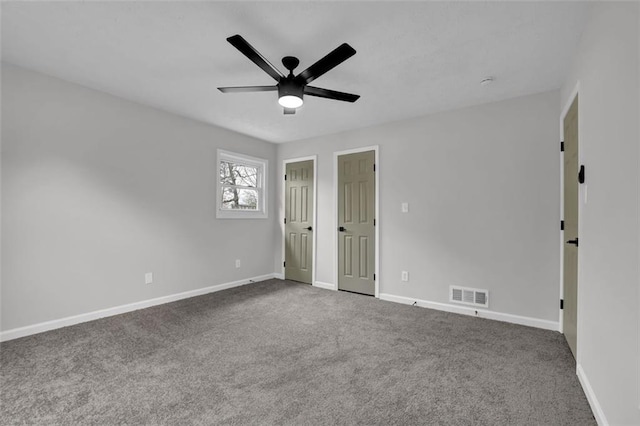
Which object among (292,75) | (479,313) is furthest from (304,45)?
(479,313)

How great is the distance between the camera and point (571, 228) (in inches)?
97.9

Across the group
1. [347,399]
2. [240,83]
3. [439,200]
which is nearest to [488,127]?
[439,200]

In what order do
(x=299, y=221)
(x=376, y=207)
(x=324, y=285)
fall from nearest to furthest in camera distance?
(x=376, y=207) < (x=324, y=285) < (x=299, y=221)

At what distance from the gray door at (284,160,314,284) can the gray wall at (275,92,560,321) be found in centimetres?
110

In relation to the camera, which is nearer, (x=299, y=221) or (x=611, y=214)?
(x=611, y=214)

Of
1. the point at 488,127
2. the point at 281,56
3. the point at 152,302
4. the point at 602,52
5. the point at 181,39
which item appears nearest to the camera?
the point at 602,52

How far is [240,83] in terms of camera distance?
9.77 ft

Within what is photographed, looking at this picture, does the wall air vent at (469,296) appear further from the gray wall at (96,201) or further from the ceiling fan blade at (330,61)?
the gray wall at (96,201)

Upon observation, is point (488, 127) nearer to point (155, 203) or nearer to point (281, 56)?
point (281, 56)

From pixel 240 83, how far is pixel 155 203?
6.07 ft

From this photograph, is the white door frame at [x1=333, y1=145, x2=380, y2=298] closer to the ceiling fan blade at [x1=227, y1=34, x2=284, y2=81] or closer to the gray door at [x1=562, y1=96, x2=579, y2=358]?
the gray door at [x1=562, y1=96, x2=579, y2=358]

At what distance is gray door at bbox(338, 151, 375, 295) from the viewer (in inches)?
168

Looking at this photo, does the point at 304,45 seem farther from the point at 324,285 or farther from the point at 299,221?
the point at 324,285

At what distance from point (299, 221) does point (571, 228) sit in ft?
11.6
